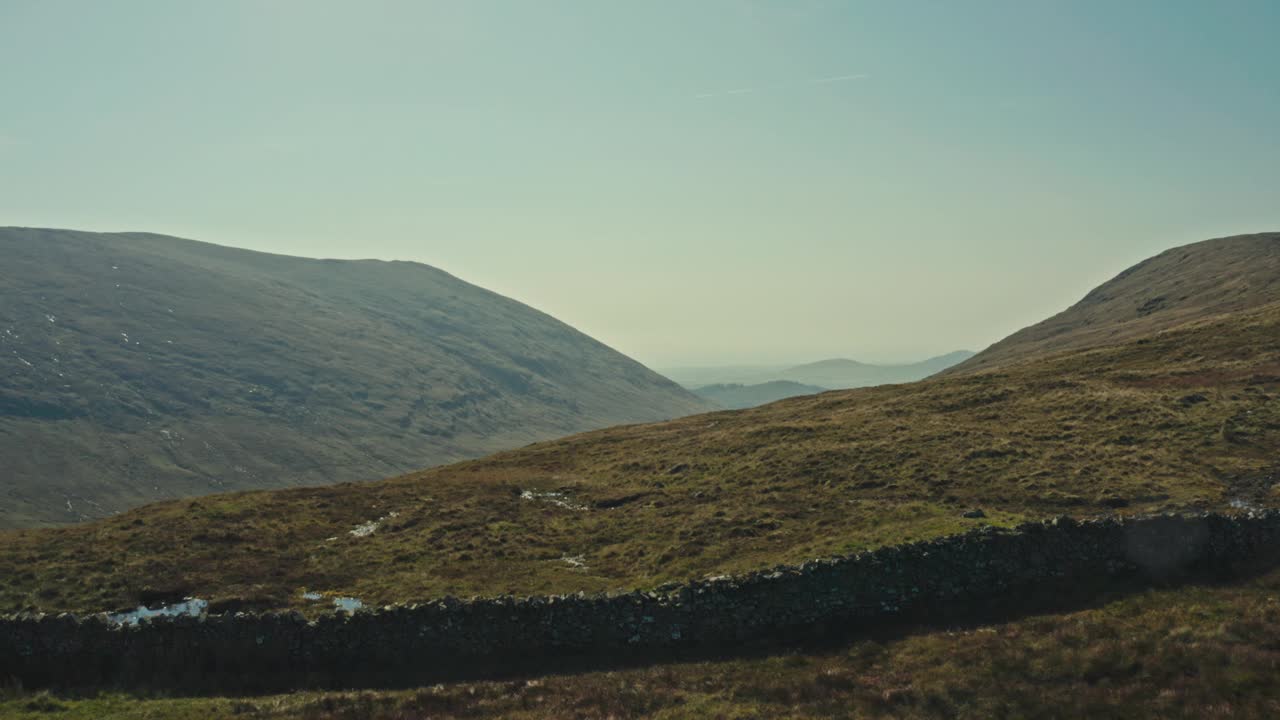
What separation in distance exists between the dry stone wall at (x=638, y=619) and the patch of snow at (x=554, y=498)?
1025 inches

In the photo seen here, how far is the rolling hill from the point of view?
34.7 metres

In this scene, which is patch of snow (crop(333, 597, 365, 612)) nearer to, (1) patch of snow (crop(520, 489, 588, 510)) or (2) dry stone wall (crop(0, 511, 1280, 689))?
(2) dry stone wall (crop(0, 511, 1280, 689))

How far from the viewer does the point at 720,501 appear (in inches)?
1823

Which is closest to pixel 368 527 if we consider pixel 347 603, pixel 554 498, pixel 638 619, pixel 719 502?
pixel 554 498

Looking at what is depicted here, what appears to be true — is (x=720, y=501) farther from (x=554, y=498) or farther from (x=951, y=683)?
(x=951, y=683)

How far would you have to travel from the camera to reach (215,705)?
2195cm

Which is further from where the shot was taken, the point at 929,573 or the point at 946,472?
the point at 946,472

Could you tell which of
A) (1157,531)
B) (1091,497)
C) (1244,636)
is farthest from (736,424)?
(1244,636)

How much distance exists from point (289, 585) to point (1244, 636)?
121 ft

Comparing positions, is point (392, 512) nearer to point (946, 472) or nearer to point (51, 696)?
point (51, 696)

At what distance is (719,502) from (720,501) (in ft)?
0.97

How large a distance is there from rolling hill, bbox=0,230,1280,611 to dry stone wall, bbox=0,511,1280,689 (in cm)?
517

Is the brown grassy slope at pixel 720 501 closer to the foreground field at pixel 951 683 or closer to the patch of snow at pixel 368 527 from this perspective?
the patch of snow at pixel 368 527

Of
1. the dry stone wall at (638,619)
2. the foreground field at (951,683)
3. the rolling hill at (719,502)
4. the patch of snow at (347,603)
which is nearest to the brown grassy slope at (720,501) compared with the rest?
the rolling hill at (719,502)
